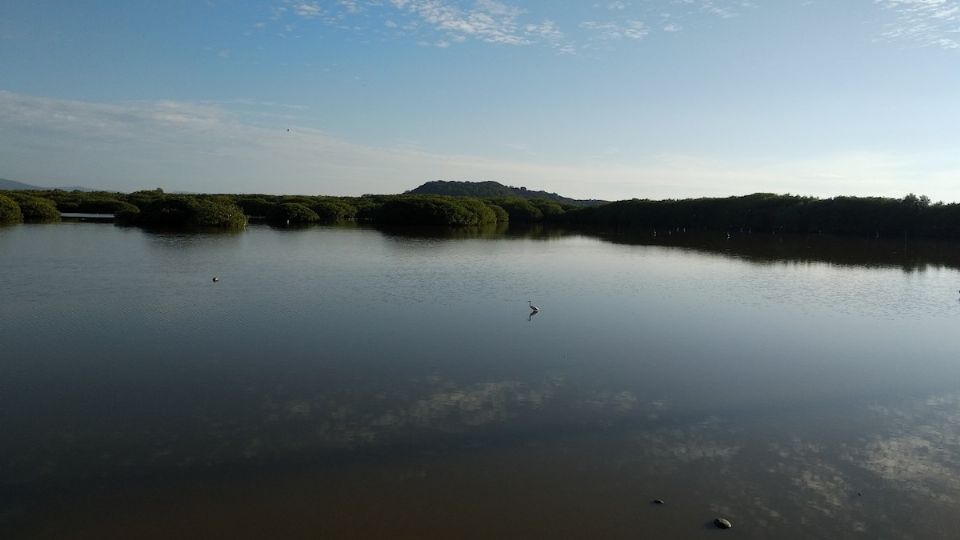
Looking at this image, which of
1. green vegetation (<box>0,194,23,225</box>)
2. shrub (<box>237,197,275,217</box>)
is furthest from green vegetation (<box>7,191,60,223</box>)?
shrub (<box>237,197,275,217</box>)

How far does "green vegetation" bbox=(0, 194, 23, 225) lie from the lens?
46.1 m

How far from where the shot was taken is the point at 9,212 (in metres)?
46.6

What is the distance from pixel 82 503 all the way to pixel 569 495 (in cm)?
456

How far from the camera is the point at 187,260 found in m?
24.2

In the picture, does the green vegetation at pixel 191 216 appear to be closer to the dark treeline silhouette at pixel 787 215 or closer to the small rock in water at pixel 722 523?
the small rock in water at pixel 722 523

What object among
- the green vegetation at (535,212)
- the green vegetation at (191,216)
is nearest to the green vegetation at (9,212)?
the green vegetation at (535,212)

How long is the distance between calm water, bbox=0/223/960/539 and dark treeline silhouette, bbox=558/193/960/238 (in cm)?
5011

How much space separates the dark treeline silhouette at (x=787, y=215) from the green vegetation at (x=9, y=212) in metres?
66.4

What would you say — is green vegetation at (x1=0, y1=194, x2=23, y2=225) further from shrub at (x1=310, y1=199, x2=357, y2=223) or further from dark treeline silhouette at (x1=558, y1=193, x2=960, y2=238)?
dark treeline silhouette at (x1=558, y1=193, x2=960, y2=238)

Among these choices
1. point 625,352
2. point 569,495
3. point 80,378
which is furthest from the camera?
point 625,352

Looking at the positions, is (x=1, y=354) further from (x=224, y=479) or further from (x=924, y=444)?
(x=924, y=444)

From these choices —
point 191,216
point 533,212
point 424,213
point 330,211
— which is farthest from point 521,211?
point 191,216

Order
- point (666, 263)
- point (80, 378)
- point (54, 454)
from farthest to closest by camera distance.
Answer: point (666, 263) < point (80, 378) < point (54, 454)

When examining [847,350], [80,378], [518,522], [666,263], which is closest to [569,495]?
[518,522]
